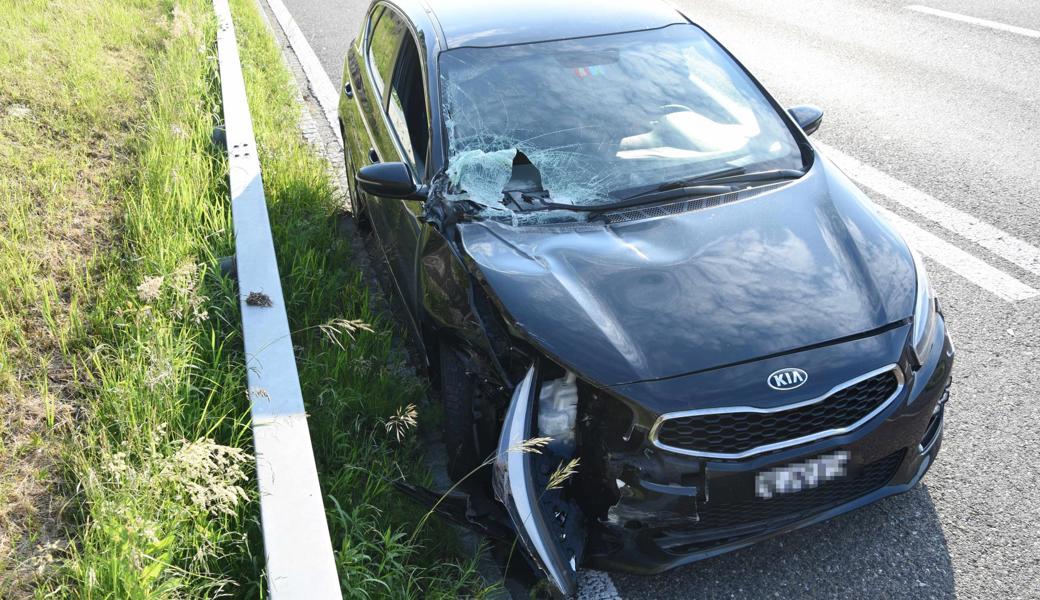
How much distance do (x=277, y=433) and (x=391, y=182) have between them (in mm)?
1165

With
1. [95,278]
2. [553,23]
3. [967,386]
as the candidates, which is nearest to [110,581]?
[95,278]

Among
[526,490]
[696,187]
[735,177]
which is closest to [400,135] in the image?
[696,187]

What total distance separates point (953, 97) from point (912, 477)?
5.59 meters

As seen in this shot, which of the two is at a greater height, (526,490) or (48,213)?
(48,213)

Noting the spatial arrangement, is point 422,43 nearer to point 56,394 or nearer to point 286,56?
point 56,394

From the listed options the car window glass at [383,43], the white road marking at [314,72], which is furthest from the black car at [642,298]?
the white road marking at [314,72]

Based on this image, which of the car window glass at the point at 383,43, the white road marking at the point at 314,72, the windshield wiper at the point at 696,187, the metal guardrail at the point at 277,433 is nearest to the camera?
the metal guardrail at the point at 277,433

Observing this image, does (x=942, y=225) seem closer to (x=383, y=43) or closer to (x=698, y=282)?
(x=698, y=282)

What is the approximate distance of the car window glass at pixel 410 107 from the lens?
3723 millimetres

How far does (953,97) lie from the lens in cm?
733

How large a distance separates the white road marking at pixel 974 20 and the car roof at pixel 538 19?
21.6ft

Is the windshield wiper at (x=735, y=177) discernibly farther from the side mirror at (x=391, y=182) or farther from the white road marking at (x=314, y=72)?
the white road marking at (x=314, y=72)

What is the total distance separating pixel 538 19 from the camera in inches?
161

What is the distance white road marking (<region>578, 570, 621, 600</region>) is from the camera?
2.81 m
